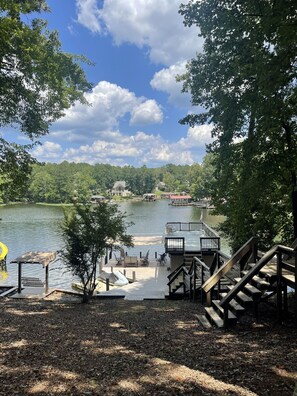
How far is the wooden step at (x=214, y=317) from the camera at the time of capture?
516 centimetres

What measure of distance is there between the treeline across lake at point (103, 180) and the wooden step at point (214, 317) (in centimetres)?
4288

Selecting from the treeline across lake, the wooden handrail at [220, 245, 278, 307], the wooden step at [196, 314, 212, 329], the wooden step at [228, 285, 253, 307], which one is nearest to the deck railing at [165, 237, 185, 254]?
the wooden step at [196, 314, 212, 329]

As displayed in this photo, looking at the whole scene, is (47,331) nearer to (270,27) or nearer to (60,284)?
(270,27)

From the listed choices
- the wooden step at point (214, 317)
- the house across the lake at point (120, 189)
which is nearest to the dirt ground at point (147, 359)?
the wooden step at point (214, 317)

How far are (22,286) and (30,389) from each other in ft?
48.2

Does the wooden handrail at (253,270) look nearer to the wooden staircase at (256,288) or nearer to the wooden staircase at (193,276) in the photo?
the wooden staircase at (256,288)

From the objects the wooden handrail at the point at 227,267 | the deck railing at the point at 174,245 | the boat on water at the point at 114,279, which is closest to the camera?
the wooden handrail at the point at 227,267

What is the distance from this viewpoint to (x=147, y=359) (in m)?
3.68

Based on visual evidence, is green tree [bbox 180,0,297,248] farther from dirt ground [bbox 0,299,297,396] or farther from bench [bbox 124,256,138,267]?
bench [bbox 124,256,138,267]

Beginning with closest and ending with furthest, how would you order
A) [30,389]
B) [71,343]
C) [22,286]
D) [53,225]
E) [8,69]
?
[30,389] < [71,343] < [8,69] < [22,286] < [53,225]

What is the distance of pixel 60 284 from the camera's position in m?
19.2

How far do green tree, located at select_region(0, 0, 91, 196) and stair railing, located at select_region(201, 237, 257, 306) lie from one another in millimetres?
7059

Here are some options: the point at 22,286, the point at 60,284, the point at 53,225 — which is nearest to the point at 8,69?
the point at 22,286

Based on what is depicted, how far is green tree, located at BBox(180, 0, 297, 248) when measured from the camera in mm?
5500
